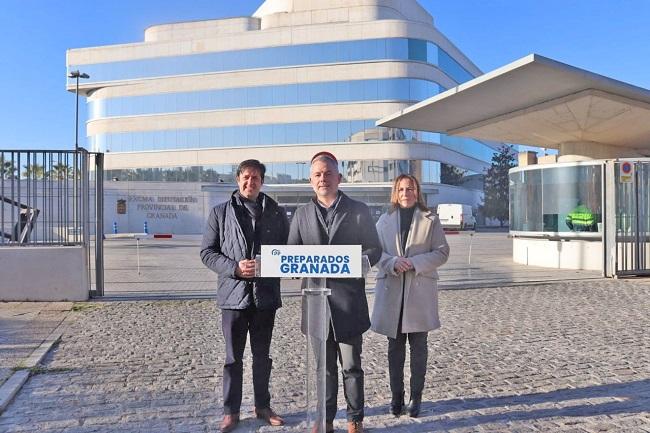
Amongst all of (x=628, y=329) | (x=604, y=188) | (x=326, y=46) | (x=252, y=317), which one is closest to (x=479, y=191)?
(x=326, y=46)

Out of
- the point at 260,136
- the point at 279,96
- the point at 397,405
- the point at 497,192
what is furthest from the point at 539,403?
the point at 497,192

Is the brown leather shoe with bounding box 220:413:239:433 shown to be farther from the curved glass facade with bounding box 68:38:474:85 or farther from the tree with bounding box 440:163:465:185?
the tree with bounding box 440:163:465:185

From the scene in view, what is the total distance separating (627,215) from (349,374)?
37.3 ft

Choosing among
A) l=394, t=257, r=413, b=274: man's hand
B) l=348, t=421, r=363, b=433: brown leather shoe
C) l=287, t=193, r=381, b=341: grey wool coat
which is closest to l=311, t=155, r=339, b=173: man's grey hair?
l=287, t=193, r=381, b=341: grey wool coat

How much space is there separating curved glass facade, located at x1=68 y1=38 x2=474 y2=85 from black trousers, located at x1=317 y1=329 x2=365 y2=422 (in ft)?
159

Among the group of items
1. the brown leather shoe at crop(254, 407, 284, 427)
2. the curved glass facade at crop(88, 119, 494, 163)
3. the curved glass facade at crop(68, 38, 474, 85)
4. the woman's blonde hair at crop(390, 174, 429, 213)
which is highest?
the curved glass facade at crop(68, 38, 474, 85)

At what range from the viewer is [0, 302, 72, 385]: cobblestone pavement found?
20.5 feet

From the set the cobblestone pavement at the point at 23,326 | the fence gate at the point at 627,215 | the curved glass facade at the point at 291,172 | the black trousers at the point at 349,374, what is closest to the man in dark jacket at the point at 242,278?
the black trousers at the point at 349,374

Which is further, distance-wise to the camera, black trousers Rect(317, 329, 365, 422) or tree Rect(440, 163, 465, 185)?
tree Rect(440, 163, 465, 185)

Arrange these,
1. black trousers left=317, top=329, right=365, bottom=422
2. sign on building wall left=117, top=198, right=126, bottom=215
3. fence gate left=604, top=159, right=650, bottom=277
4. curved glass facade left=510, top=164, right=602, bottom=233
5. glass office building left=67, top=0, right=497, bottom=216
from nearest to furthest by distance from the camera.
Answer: black trousers left=317, top=329, right=365, bottom=422 → fence gate left=604, top=159, right=650, bottom=277 → curved glass facade left=510, top=164, right=602, bottom=233 → sign on building wall left=117, top=198, right=126, bottom=215 → glass office building left=67, top=0, right=497, bottom=216

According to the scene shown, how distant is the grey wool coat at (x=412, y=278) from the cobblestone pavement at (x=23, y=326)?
355 centimetres

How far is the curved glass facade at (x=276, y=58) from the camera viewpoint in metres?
50.3

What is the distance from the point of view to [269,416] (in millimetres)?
4426

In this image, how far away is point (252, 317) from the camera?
4367mm
